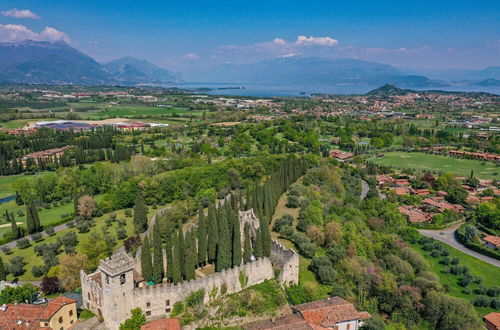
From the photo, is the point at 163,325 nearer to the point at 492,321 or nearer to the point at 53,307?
the point at 53,307

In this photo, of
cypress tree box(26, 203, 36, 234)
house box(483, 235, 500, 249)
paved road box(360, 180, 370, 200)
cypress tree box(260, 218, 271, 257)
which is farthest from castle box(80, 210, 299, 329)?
paved road box(360, 180, 370, 200)

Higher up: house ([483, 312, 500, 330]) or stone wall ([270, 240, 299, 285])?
stone wall ([270, 240, 299, 285])

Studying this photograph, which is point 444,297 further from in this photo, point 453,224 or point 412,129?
point 412,129

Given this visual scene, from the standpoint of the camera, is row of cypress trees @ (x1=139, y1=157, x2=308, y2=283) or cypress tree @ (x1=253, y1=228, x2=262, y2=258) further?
cypress tree @ (x1=253, y1=228, x2=262, y2=258)

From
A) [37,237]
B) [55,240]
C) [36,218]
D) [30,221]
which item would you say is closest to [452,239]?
[55,240]

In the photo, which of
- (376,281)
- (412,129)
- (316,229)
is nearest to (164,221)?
(316,229)

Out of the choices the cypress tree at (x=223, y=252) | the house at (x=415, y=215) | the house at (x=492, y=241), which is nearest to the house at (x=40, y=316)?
the cypress tree at (x=223, y=252)

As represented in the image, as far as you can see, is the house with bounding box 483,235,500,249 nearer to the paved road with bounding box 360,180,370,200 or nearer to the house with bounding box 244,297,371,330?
the paved road with bounding box 360,180,370,200
